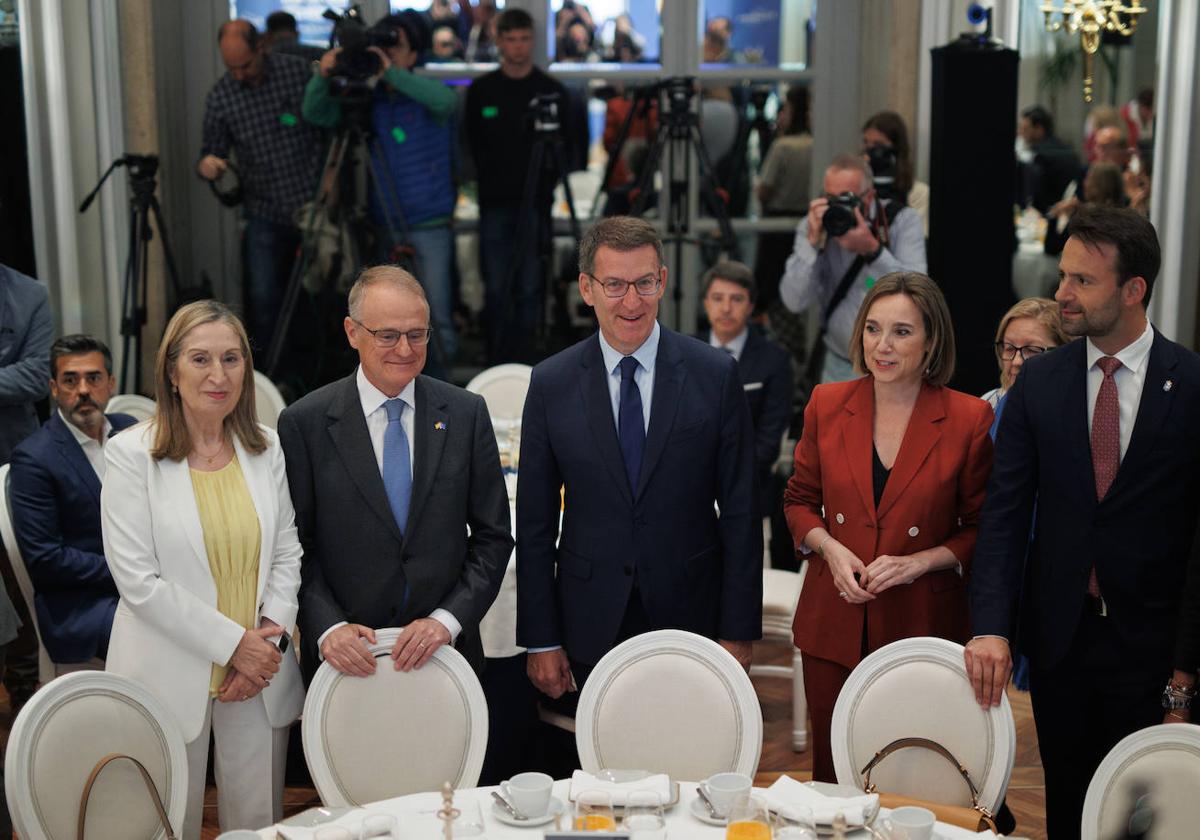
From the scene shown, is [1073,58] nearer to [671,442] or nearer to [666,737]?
[671,442]

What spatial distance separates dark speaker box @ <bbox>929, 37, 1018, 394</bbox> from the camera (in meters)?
5.29

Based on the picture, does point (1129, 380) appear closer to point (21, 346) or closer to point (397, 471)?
point (397, 471)

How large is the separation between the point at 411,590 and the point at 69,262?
3.48 meters

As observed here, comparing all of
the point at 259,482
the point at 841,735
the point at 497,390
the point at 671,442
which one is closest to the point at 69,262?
the point at 497,390

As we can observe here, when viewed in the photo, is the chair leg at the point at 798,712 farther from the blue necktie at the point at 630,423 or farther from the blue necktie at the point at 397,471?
the blue necktie at the point at 397,471

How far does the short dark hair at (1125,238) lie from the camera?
270 centimetres

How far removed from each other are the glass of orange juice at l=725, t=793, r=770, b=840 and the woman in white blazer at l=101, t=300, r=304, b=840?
1068mm

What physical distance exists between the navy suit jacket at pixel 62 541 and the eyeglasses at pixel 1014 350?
249cm

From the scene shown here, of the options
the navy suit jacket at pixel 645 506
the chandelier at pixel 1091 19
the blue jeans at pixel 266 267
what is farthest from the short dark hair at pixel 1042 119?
the navy suit jacket at pixel 645 506

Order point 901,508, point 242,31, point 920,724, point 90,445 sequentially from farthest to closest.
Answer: point 242,31
point 90,445
point 901,508
point 920,724

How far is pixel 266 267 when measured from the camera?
648cm

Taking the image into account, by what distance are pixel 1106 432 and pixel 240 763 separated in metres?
1.91

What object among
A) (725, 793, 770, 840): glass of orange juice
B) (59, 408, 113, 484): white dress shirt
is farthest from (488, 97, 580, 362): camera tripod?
(725, 793, 770, 840): glass of orange juice

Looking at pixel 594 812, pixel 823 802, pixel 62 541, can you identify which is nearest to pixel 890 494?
pixel 823 802
